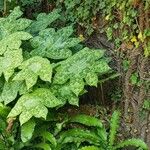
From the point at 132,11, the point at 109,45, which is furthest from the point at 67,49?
the point at 132,11

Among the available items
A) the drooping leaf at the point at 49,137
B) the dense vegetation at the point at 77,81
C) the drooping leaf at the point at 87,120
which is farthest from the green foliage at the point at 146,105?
the drooping leaf at the point at 49,137

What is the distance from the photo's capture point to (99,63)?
5168 mm

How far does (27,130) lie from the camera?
5059 millimetres

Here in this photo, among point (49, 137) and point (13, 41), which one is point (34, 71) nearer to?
point (13, 41)

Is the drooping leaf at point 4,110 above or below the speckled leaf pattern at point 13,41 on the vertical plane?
below

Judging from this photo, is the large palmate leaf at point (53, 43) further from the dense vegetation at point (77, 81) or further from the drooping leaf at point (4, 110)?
the drooping leaf at point (4, 110)

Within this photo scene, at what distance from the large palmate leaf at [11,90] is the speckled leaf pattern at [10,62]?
0.19 m

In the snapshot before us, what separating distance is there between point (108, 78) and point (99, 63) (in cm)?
38

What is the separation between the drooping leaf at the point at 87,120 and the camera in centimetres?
529

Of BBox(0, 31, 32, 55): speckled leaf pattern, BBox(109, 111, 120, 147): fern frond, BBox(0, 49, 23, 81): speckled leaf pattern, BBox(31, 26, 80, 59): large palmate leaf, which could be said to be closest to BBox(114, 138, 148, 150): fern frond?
BBox(109, 111, 120, 147): fern frond

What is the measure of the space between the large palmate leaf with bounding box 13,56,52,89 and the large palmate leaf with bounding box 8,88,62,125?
178 millimetres

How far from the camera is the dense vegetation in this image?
5039mm

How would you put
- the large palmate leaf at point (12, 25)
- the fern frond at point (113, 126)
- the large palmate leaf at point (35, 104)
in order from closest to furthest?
the large palmate leaf at point (35, 104) < the fern frond at point (113, 126) < the large palmate leaf at point (12, 25)

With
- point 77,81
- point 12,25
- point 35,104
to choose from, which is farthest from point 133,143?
point 12,25
